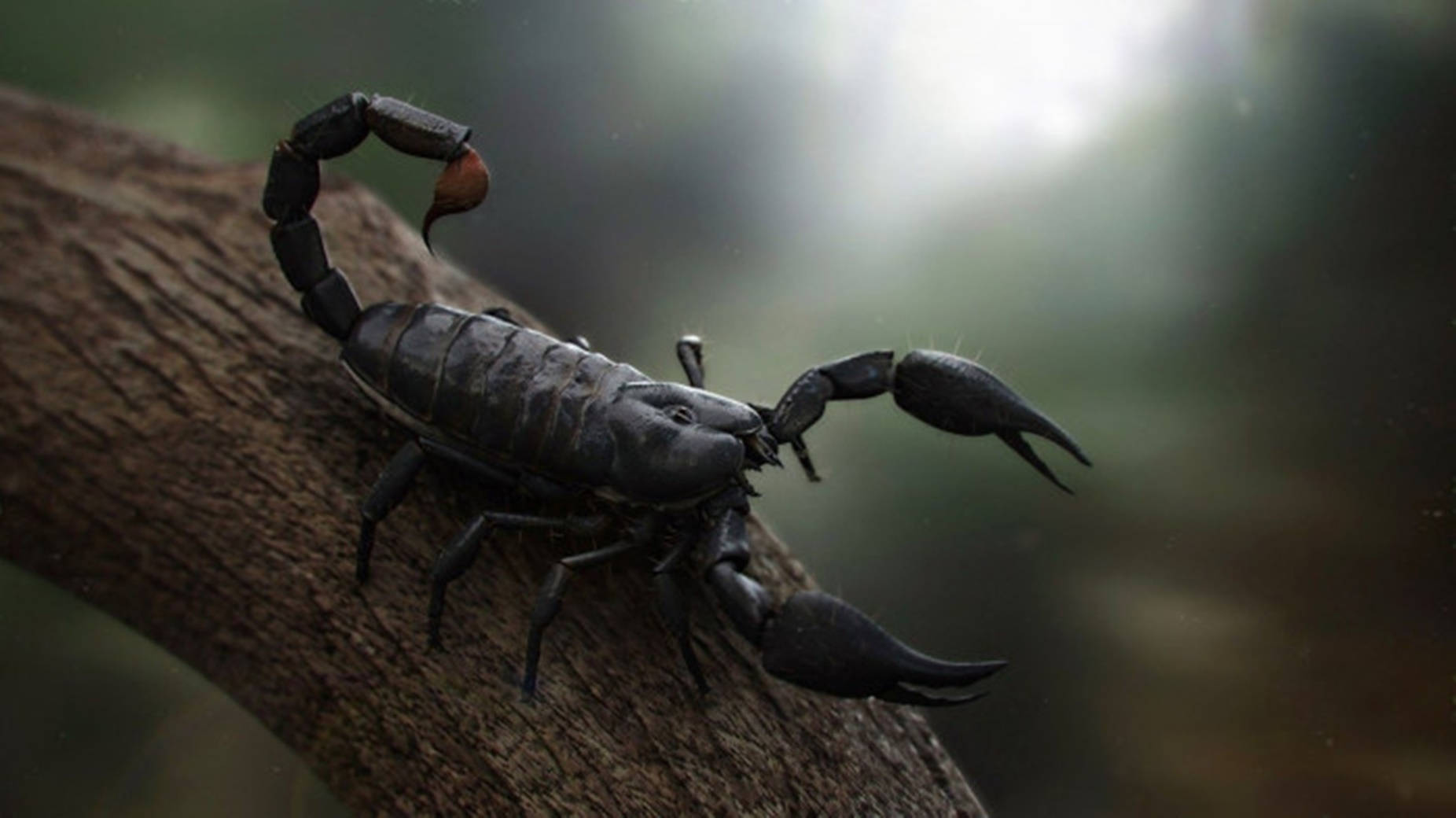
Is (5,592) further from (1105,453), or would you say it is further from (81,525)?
(1105,453)

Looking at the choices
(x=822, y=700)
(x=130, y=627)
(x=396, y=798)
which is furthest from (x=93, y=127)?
(x=822, y=700)

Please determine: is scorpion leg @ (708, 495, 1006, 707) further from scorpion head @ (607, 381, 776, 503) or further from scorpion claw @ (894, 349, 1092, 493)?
scorpion claw @ (894, 349, 1092, 493)

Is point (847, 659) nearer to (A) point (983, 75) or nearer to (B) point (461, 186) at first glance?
(B) point (461, 186)

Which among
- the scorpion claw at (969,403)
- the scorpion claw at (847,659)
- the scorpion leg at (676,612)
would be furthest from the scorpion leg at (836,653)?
the scorpion claw at (969,403)

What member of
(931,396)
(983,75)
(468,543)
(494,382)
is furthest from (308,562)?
(983,75)

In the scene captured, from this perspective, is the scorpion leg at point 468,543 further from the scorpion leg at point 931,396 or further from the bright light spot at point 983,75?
the bright light spot at point 983,75

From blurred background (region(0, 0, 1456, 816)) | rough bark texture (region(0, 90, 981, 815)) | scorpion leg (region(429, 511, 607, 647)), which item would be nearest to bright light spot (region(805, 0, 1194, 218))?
blurred background (region(0, 0, 1456, 816))
